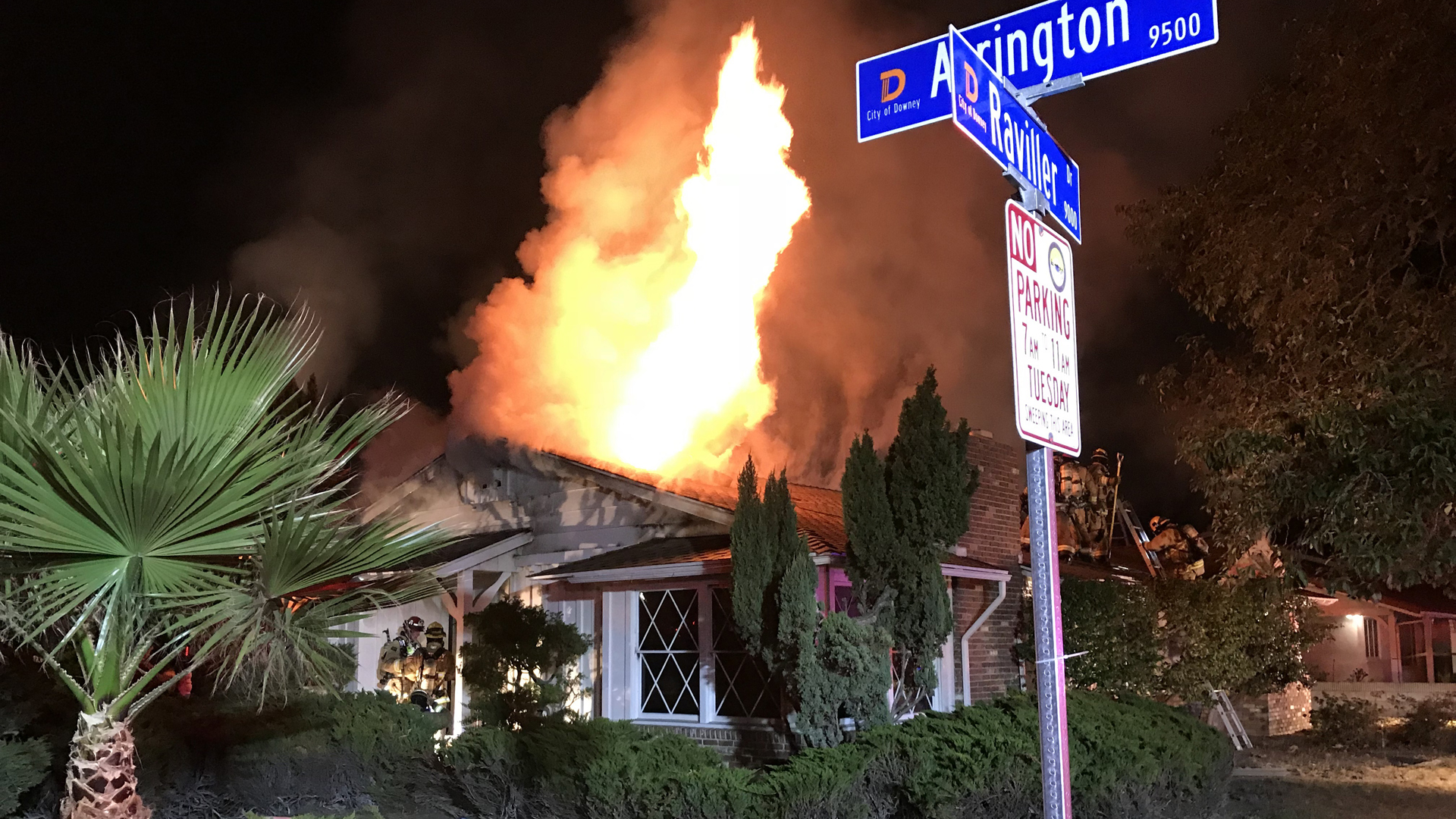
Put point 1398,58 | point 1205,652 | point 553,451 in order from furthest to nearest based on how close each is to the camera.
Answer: point 1205,652 < point 553,451 < point 1398,58

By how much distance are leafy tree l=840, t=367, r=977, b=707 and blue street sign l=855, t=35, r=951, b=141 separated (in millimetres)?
Result: 5477

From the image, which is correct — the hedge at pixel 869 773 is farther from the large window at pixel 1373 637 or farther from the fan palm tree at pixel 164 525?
the large window at pixel 1373 637

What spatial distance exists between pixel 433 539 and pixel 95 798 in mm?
1778

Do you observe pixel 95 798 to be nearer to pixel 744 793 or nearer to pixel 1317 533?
pixel 744 793

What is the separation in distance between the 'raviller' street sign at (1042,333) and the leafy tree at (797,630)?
5454mm

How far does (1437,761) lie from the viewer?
48.0ft

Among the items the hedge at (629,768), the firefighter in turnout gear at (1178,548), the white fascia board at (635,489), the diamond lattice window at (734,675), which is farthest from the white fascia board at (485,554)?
the firefighter in turnout gear at (1178,548)

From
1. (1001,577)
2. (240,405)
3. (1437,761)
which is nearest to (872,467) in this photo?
(1001,577)

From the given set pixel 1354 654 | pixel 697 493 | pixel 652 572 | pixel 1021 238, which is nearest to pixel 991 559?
pixel 697 493

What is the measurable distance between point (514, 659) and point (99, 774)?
701cm

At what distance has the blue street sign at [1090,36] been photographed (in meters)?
4.75

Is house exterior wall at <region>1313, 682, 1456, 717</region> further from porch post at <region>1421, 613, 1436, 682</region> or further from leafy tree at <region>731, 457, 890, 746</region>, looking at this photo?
leafy tree at <region>731, 457, 890, 746</region>

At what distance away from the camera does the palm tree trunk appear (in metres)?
5.12

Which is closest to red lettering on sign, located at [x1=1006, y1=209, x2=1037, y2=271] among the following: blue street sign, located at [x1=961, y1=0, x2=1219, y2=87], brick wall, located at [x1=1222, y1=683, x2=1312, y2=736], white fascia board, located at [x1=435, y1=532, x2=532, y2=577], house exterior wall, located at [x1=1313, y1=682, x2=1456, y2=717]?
blue street sign, located at [x1=961, y1=0, x2=1219, y2=87]
